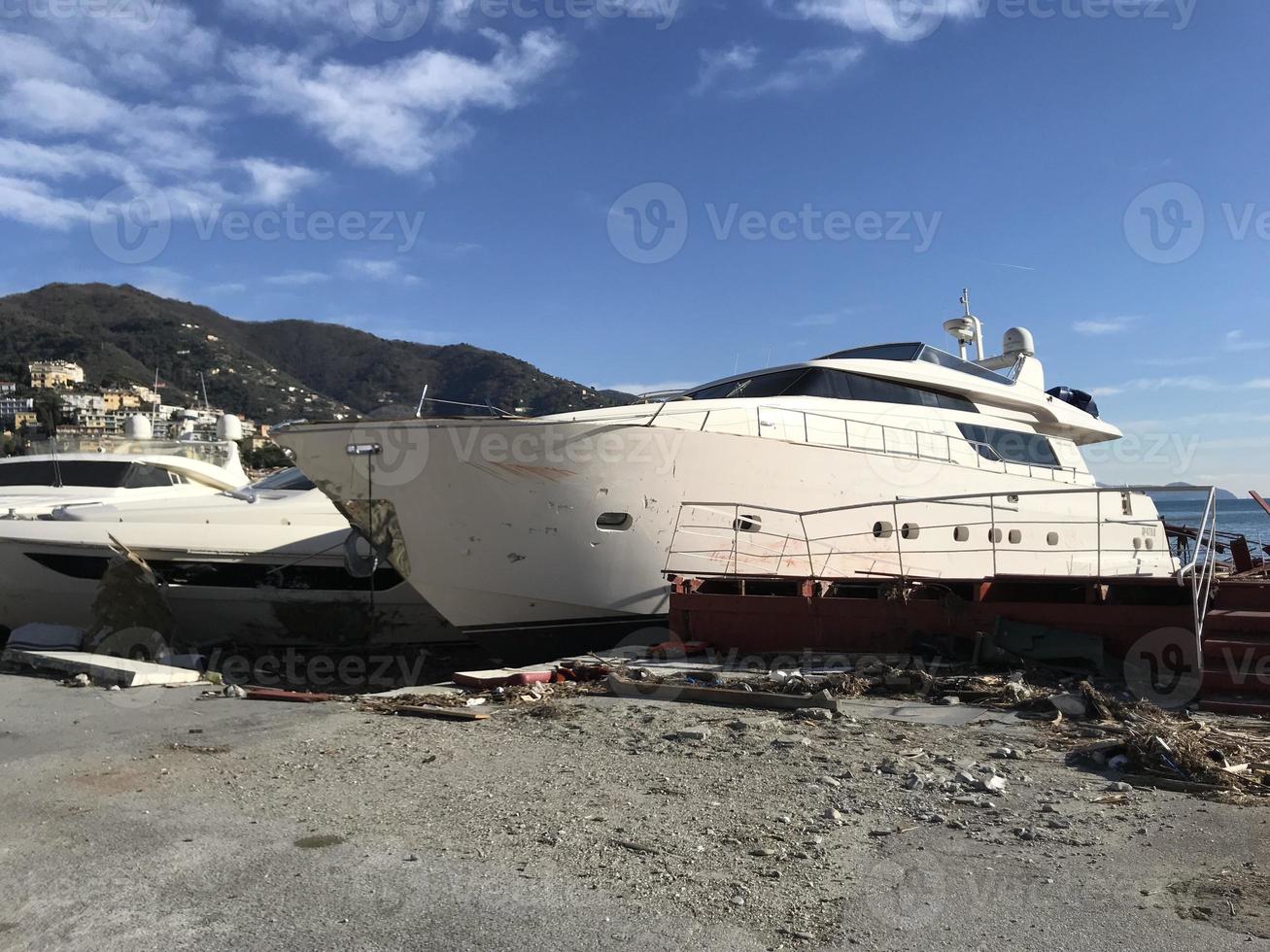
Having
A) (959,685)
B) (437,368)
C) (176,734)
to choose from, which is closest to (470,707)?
(176,734)

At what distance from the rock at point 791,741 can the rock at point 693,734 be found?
429 millimetres

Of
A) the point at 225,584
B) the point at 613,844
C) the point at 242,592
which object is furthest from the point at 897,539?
the point at 225,584

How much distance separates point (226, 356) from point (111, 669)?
13184cm

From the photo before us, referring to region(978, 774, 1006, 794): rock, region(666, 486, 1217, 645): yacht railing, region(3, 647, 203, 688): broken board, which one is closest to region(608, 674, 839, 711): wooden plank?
region(978, 774, 1006, 794): rock

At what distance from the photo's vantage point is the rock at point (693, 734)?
5.41 metres

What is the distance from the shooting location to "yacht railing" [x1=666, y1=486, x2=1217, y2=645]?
875 centimetres

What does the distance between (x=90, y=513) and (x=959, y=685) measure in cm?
1175

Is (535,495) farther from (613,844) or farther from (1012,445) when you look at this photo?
(1012,445)

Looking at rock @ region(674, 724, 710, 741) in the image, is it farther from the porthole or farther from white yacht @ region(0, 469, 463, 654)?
white yacht @ region(0, 469, 463, 654)

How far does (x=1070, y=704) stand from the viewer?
19.4 feet

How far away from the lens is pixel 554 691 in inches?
278

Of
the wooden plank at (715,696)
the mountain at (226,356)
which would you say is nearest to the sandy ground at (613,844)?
the wooden plank at (715,696)

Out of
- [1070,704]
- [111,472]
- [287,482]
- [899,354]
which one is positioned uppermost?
[899,354]

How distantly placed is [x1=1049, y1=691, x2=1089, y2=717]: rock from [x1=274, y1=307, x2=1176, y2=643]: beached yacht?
5.15 feet
